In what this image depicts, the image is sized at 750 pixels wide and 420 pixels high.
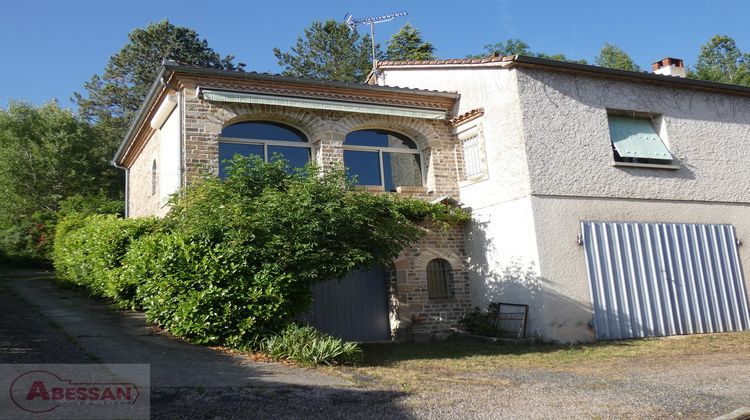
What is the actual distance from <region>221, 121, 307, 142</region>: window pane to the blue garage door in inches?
133

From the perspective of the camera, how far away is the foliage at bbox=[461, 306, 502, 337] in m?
12.0

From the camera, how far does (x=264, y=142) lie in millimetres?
12562

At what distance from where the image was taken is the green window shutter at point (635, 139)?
12.9m

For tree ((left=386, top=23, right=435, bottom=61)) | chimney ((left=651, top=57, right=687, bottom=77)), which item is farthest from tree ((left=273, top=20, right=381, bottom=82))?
chimney ((left=651, top=57, right=687, bottom=77))

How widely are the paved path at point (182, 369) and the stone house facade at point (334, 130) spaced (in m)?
3.17

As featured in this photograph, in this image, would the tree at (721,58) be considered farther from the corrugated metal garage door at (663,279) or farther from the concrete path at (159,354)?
the concrete path at (159,354)

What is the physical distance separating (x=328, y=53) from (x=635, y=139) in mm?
25489

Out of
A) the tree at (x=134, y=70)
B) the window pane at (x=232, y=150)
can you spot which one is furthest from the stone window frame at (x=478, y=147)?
the tree at (x=134, y=70)

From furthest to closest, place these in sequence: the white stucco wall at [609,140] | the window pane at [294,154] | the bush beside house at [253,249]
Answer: the window pane at [294,154] < the white stucco wall at [609,140] < the bush beside house at [253,249]

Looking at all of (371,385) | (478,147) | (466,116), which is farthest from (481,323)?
(371,385)

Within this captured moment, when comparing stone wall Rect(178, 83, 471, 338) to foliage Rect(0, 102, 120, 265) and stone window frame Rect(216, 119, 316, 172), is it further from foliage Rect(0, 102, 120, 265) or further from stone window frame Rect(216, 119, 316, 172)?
foliage Rect(0, 102, 120, 265)

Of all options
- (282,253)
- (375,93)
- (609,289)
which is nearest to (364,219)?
(282,253)

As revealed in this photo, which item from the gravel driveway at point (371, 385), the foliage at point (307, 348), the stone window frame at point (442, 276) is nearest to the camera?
the gravel driveway at point (371, 385)

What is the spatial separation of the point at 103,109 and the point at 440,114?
89.1ft
